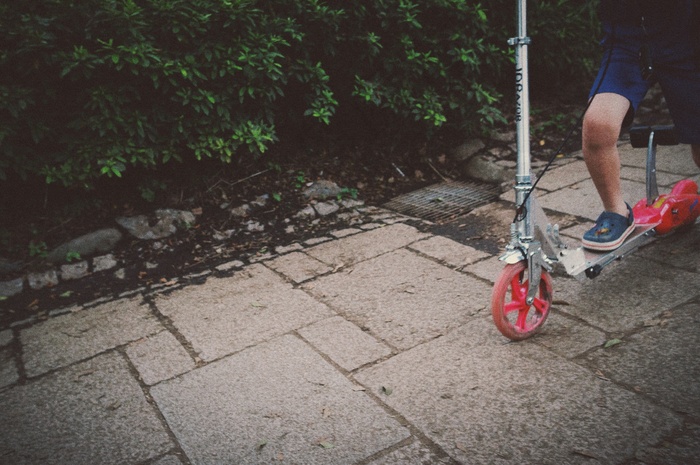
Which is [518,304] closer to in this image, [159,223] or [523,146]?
[523,146]

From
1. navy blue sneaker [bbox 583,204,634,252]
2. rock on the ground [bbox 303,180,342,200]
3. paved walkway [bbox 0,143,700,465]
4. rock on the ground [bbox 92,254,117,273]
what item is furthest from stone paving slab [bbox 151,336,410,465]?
rock on the ground [bbox 303,180,342,200]

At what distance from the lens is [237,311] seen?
9.72 ft

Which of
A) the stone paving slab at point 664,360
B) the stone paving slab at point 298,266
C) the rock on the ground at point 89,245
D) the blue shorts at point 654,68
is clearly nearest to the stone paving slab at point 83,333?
the rock on the ground at point 89,245

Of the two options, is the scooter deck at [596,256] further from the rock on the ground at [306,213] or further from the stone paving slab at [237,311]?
the rock on the ground at [306,213]

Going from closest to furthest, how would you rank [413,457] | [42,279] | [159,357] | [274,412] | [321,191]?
[413,457], [274,412], [159,357], [42,279], [321,191]

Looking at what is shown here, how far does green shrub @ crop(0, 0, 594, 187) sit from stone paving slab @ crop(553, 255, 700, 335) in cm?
210

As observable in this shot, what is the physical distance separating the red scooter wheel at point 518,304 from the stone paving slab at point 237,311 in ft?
3.15

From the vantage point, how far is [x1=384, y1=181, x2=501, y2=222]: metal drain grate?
4.07 m

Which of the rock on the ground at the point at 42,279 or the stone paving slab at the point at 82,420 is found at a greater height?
the rock on the ground at the point at 42,279

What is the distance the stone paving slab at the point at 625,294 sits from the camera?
2.46 m

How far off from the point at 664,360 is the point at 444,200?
2350 mm

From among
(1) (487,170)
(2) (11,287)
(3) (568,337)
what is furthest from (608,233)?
(2) (11,287)

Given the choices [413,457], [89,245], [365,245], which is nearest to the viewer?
[413,457]

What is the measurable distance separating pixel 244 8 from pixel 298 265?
72.9 inches
